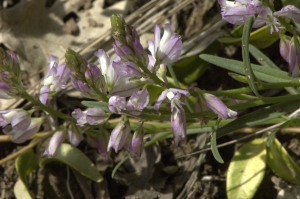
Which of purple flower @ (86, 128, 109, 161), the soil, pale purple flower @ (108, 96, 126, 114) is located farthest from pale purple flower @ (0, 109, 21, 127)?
the soil

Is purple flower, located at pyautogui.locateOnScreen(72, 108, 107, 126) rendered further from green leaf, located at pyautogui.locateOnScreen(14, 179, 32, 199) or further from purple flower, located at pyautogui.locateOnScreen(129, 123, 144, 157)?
green leaf, located at pyautogui.locateOnScreen(14, 179, 32, 199)

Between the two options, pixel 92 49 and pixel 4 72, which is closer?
pixel 4 72

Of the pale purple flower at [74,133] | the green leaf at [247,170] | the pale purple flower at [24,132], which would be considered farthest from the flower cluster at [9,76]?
the green leaf at [247,170]

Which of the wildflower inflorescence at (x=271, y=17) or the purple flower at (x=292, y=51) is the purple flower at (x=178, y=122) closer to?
the wildflower inflorescence at (x=271, y=17)

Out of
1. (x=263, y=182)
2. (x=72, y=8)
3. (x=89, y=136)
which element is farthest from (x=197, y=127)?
(x=72, y=8)

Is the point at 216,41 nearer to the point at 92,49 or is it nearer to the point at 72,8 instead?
the point at 92,49
